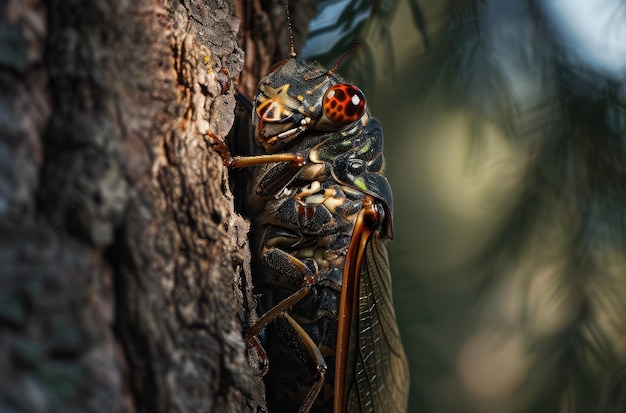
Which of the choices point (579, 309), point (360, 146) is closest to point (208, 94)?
point (360, 146)

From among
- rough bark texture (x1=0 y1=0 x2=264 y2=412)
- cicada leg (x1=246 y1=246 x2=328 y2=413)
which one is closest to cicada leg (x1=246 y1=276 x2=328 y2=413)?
cicada leg (x1=246 y1=246 x2=328 y2=413)

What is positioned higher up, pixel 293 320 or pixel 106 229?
pixel 106 229

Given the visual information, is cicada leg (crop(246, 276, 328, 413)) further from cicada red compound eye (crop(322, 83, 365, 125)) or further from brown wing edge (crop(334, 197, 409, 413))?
cicada red compound eye (crop(322, 83, 365, 125))

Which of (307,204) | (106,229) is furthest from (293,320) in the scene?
(106,229)

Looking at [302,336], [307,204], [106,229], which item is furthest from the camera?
[307,204]

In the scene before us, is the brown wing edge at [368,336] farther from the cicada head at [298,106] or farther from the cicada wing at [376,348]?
the cicada head at [298,106]

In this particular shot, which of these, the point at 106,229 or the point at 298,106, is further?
the point at 298,106

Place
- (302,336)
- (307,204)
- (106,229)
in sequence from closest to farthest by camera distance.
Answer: (106,229) → (302,336) → (307,204)

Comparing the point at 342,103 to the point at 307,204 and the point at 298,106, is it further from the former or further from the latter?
the point at 307,204
